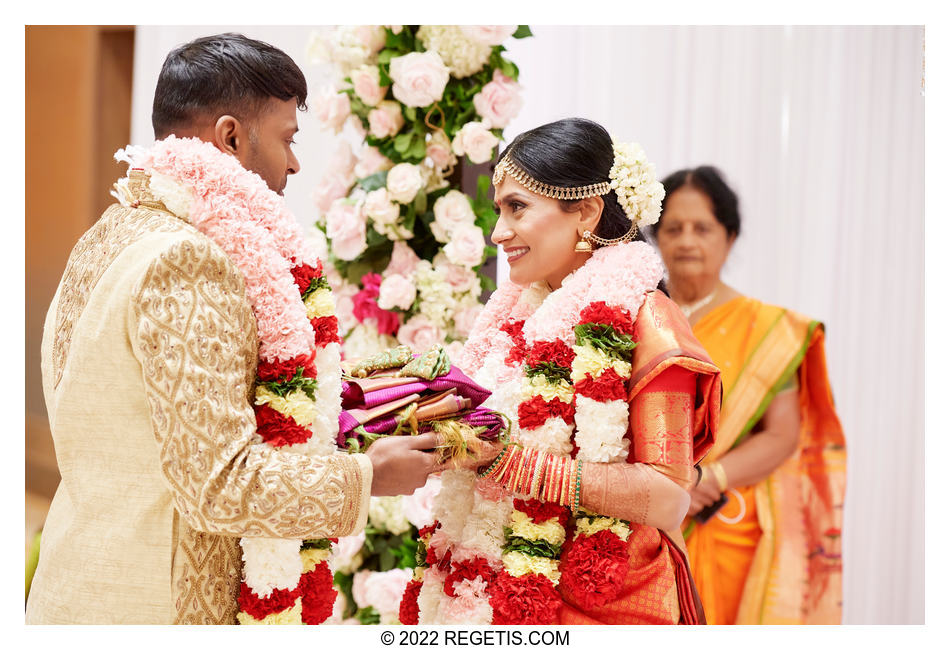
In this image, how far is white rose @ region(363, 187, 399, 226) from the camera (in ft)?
13.0

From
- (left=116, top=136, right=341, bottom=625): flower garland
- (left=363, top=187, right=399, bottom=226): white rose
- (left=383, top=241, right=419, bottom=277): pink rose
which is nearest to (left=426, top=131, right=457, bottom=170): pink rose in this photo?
(left=363, top=187, right=399, bottom=226): white rose

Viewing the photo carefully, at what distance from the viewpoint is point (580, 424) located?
101 inches

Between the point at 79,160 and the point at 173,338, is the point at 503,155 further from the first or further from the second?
the point at 79,160

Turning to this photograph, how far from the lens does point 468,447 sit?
2.45 meters

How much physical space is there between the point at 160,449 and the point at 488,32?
2450 millimetres

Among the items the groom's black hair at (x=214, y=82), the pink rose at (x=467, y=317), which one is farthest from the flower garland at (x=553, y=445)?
the pink rose at (x=467, y=317)

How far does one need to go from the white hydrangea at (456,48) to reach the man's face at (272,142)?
1.54m

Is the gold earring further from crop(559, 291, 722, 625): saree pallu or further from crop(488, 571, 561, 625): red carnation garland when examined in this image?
crop(488, 571, 561, 625): red carnation garland

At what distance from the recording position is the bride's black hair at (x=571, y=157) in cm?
272

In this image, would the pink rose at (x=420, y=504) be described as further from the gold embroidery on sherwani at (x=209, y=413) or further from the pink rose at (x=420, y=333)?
the gold embroidery on sherwani at (x=209, y=413)

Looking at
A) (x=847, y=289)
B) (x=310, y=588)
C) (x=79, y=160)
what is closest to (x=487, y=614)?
(x=310, y=588)

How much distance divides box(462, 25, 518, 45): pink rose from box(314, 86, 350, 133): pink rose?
0.69 m
